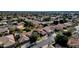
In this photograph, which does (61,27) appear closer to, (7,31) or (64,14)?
(64,14)

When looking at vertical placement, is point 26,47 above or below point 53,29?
below

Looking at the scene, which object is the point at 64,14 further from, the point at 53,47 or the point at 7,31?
the point at 7,31

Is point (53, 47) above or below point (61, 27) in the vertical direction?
below

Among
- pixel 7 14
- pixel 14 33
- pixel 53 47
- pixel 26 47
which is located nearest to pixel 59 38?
pixel 53 47
